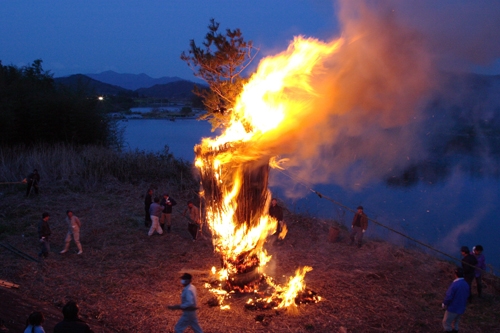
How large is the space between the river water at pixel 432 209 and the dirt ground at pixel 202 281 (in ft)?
11.4

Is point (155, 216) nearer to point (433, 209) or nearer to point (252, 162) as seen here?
point (252, 162)

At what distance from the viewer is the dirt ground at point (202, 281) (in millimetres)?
6707

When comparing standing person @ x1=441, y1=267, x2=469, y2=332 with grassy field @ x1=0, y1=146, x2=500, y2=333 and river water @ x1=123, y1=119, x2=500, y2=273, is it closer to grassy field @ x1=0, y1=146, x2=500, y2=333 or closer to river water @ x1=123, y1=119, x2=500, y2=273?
grassy field @ x1=0, y1=146, x2=500, y2=333

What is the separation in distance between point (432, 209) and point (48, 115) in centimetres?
2121

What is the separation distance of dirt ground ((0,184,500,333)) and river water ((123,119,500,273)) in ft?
11.4

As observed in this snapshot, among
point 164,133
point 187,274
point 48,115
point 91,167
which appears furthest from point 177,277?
point 164,133

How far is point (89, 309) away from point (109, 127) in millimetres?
21124

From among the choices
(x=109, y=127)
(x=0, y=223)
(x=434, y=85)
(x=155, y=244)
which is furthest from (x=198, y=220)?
(x=109, y=127)

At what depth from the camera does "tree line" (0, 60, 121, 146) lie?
72.8 feet

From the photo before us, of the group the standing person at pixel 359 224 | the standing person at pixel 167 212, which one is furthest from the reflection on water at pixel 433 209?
the standing person at pixel 167 212

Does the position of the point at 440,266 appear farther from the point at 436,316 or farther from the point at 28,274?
the point at 28,274

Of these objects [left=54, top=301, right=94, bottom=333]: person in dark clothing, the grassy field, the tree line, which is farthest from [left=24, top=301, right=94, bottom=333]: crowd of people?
the tree line

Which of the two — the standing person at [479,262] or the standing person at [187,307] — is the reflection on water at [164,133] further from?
the standing person at [187,307]

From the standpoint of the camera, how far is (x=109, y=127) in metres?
26.5
